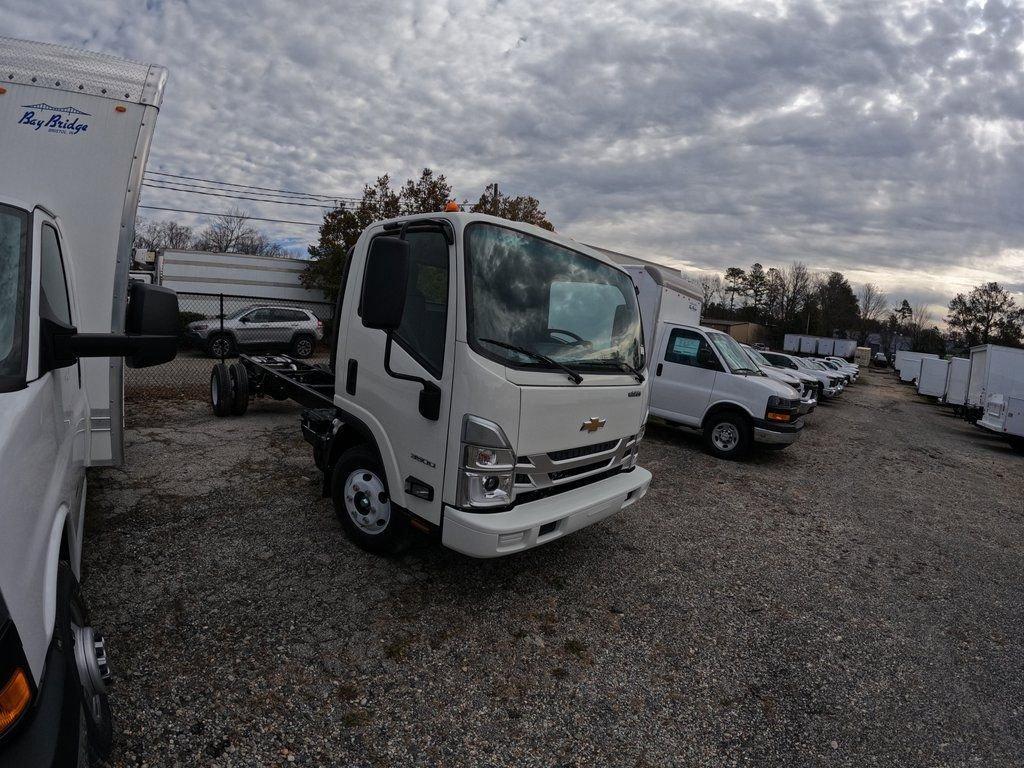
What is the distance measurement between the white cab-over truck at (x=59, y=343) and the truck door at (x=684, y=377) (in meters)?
7.35

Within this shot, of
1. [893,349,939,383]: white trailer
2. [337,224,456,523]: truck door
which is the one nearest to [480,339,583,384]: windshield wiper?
[337,224,456,523]: truck door

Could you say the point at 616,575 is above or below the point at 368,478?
below

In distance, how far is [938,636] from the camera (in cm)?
386

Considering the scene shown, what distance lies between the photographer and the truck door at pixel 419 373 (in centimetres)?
325

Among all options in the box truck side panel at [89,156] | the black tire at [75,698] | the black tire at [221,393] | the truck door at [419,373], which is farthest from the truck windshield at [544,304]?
the black tire at [221,393]

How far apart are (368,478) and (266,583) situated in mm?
921

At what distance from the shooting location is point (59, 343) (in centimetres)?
208

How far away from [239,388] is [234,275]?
14.2 metres

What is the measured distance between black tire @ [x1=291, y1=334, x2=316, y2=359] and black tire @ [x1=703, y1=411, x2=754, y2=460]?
11.8m

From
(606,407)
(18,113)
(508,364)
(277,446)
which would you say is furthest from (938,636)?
(18,113)

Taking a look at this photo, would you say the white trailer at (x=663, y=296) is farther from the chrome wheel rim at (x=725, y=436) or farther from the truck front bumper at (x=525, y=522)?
the truck front bumper at (x=525, y=522)

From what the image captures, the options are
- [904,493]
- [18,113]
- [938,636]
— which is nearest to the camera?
[18,113]

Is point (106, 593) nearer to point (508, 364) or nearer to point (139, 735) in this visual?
point (139, 735)

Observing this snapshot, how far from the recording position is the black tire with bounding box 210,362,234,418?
8.03 metres
